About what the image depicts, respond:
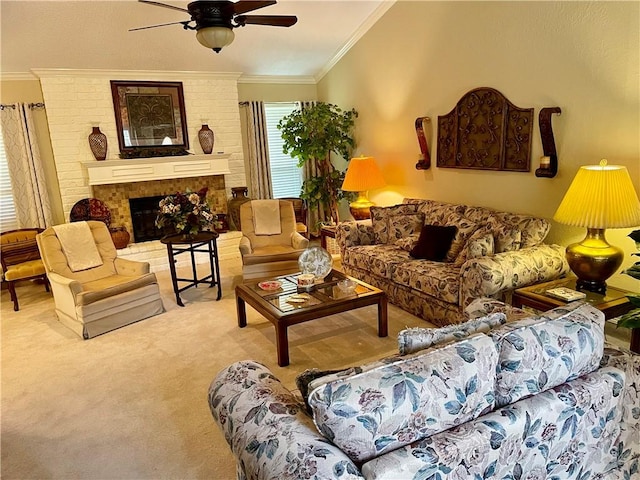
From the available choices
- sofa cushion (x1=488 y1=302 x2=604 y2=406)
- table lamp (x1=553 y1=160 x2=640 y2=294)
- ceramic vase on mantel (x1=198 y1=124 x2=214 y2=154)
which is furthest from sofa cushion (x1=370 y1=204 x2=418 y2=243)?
sofa cushion (x1=488 y1=302 x2=604 y2=406)

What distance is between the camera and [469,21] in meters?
4.48

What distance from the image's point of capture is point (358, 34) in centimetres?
602

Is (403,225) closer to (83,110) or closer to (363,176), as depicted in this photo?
(363,176)

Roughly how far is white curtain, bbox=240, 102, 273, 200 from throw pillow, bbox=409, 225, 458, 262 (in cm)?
333

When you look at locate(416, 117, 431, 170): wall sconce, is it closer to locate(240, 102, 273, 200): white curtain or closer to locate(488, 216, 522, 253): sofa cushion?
locate(488, 216, 522, 253): sofa cushion

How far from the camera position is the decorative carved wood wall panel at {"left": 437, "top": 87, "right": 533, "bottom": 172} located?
4.20 meters

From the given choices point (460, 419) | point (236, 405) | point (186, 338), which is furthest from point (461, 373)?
point (186, 338)

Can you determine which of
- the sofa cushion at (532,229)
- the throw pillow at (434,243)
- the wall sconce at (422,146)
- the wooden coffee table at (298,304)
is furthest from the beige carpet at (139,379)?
the wall sconce at (422,146)

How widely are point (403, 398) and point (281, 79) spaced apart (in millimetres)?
6396

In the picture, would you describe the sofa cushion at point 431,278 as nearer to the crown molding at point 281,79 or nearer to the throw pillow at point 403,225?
the throw pillow at point 403,225

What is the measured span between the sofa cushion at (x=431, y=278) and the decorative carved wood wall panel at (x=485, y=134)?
1.18 metres

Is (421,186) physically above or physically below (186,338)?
above

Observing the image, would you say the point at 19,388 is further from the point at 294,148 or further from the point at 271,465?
the point at 294,148

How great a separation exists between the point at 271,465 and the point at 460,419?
63cm
